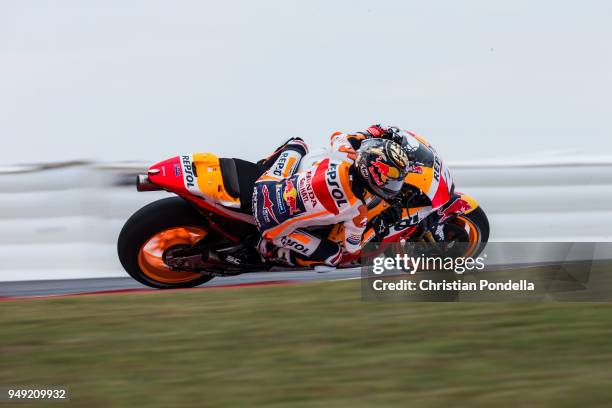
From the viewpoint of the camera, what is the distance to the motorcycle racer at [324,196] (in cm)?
500

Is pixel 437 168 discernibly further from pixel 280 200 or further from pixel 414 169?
pixel 280 200

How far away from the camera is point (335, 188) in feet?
16.7

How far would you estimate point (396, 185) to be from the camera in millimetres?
5070

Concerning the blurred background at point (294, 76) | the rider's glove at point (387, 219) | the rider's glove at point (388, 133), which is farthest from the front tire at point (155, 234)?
the blurred background at point (294, 76)

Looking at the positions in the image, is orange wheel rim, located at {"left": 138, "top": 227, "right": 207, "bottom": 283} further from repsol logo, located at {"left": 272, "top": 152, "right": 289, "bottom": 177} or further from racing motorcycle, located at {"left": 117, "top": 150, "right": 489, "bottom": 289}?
repsol logo, located at {"left": 272, "top": 152, "right": 289, "bottom": 177}

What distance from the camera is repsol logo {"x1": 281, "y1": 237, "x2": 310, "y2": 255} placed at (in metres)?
5.38

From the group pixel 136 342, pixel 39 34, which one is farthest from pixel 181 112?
pixel 136 342

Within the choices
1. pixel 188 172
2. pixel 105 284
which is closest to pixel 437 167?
pixel 188 172

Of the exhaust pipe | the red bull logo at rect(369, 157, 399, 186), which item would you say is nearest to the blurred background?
the exhaust pipe

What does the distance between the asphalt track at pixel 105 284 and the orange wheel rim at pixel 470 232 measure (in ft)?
3.65

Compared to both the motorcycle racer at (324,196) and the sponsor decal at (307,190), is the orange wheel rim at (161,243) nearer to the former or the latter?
the motorcycle racer at (324,196)

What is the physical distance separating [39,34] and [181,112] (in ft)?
5.76

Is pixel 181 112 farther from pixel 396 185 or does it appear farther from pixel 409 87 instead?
pixel 396 185

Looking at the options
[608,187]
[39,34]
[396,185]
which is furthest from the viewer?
[39,34]
